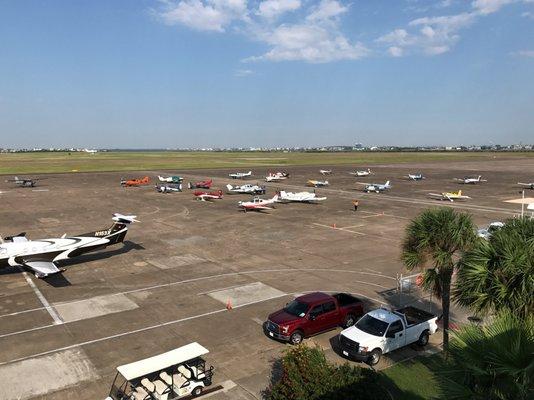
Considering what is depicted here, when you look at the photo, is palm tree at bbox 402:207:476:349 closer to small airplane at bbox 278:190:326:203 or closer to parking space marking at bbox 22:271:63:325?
parking space marking at bbox 22:271:63:325

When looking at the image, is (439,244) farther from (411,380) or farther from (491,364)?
(491,364)

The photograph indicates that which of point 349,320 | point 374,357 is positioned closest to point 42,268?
point 349,320

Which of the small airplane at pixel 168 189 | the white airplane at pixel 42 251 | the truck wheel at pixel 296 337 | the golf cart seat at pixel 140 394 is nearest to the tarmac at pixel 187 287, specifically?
the truck wheel at pixel 296 337

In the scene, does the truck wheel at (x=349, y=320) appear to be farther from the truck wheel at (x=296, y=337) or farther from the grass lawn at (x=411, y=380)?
the grass lawn at (x=411, y=380)

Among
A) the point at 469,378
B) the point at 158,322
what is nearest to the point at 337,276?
the point at 158,322

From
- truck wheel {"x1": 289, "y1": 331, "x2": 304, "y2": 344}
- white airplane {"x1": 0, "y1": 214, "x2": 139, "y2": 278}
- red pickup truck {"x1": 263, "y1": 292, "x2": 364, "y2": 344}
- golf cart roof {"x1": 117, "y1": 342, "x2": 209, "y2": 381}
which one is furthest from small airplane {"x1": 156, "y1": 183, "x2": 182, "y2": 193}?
golf cart roof {"x1": 117, "y1": 342, "x2": 209, "y2": 381}

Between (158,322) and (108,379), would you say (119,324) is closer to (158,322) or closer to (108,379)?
(158,322)
